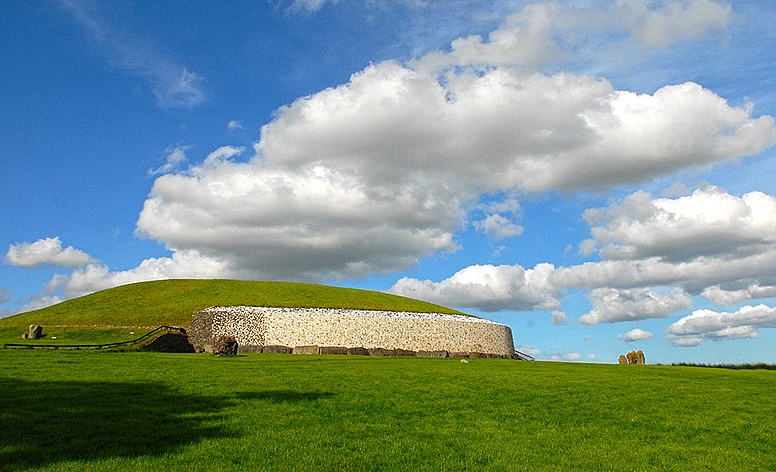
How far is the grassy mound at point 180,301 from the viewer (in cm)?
6303

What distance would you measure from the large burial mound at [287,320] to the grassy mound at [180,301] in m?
0.12

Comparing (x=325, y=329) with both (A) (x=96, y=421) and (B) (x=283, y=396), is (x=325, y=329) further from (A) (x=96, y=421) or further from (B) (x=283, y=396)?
(A) (x=96, y=421)

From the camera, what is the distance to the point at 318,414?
15727 mm

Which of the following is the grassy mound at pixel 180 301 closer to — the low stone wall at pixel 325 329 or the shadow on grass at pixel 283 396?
the low stone wall at pixel 325 329

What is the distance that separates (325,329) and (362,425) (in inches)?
1833

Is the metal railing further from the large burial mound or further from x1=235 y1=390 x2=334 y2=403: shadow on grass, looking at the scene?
x1=235 y1=390 x2=334 y2=403: shadow on grass

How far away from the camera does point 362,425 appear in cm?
1442

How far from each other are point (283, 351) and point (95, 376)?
3144 cm

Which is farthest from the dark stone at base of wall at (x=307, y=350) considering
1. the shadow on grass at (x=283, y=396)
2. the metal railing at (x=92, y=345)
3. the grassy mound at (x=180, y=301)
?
the shadow on grass at (x=283, y=396)

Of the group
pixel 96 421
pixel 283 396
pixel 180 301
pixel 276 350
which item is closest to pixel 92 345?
pixel 276 350

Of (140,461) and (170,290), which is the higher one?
(170,290)

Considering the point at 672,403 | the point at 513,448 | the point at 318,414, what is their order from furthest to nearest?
1. the point at 672,403
2. the point at 318,414
3. the point at 513,448

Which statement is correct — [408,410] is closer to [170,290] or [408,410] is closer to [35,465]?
[35,465]

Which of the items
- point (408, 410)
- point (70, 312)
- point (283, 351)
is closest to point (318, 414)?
point (408, 410)
